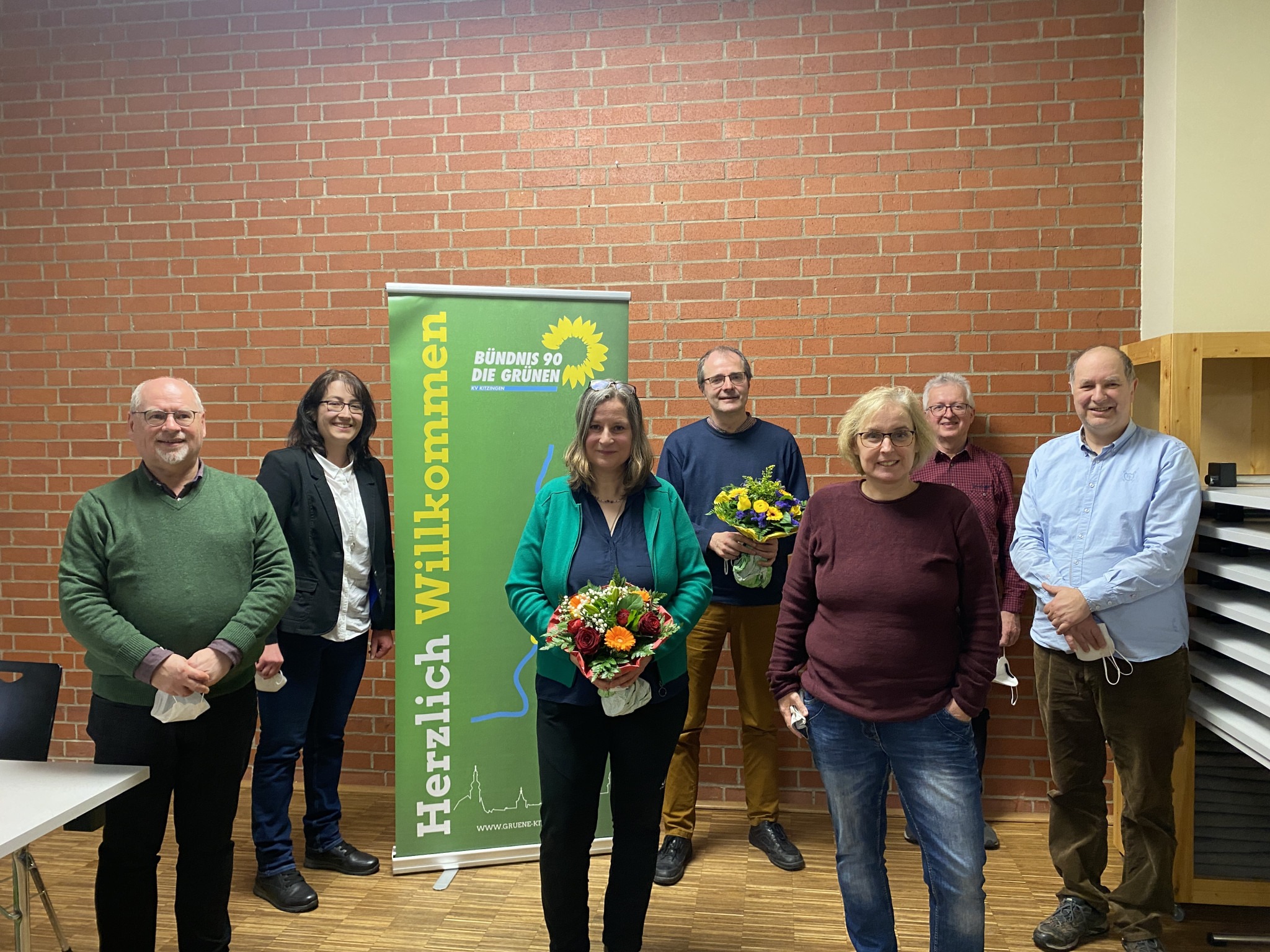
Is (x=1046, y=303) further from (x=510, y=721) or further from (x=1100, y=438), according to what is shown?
(x=510, y=721)

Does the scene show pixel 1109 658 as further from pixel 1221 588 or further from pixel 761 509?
pixel 761 509

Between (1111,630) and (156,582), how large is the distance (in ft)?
9.42

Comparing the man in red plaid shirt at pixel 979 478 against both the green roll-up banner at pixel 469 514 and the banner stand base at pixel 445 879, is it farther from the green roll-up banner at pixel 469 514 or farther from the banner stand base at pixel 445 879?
the banner stand base at pixel 445 879

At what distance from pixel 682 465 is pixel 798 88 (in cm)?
188

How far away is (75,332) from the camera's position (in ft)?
13.8

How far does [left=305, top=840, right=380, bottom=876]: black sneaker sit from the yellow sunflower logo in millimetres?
2059

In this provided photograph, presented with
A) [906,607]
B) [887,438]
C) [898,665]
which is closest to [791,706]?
[898,665]

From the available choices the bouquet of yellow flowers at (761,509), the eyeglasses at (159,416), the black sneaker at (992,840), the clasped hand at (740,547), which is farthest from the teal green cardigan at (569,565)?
the black sneaker at (992,840)

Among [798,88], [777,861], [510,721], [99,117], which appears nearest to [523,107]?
[798,88]

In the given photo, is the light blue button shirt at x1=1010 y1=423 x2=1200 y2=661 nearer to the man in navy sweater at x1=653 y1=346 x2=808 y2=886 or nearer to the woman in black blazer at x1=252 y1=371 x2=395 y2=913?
the man in navy sweater at x1=653 y1=346 x2=808 y2=886

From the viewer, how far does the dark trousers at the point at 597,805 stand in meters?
2.33

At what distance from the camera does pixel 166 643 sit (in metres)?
2.33

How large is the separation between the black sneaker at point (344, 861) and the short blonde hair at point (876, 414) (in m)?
2.51

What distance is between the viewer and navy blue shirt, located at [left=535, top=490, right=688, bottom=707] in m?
2.32
